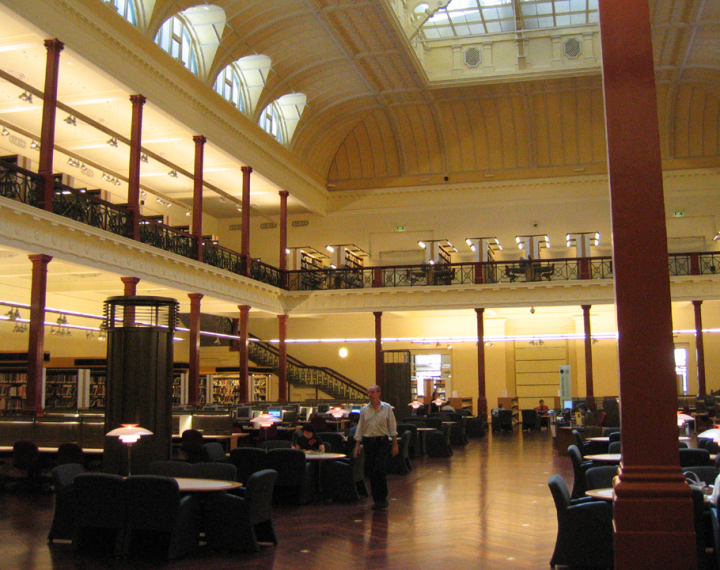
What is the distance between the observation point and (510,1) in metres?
21.6

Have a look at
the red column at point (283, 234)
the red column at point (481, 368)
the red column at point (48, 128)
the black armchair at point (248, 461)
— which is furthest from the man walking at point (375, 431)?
the red column at point (283, 234)

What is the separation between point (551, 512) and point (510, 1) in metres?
17.8

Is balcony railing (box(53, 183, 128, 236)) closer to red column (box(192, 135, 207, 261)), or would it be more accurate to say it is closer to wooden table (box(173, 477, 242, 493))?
red column (box(192, 135, 207, 261))

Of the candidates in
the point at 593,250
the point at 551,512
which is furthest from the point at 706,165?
the point at 551,512

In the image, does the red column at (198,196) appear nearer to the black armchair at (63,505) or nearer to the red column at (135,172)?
the red column at (135,172)

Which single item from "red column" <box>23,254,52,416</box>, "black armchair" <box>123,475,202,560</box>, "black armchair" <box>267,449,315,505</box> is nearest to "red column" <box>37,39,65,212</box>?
"red column" <box>23,254,52,416</box>

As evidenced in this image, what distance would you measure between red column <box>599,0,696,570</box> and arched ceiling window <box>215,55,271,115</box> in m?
17.0

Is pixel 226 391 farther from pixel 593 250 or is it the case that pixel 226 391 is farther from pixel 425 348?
pixel 593 250

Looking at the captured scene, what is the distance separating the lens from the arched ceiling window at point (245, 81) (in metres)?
20.1

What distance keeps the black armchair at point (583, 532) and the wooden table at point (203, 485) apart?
2.54 meters

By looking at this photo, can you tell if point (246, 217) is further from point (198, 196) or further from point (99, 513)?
point (99, 513)

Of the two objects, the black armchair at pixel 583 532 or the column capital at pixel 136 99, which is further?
the column capital at pixel 136 99

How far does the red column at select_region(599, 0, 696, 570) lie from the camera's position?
3.60 m

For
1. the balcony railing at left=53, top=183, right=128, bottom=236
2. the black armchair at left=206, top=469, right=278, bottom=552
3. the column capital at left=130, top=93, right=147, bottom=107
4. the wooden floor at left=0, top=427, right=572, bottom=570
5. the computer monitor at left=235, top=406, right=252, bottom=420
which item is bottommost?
the wooden floor at left=0, top=427, right=572, bottom=570
